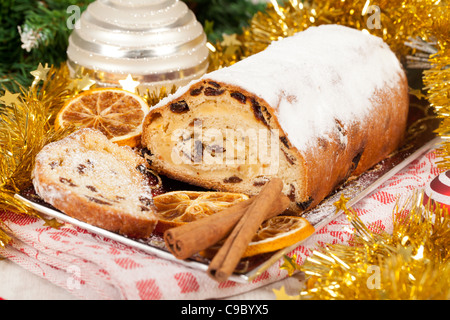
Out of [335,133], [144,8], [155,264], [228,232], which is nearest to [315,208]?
[335,133]

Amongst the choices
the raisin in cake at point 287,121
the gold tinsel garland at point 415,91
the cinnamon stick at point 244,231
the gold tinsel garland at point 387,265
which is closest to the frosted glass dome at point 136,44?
the gold tinsel garland at point 415,91

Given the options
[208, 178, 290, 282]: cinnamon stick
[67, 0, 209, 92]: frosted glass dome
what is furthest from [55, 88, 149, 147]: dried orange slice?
[208, 178, 290, 282]: cinnamon stick

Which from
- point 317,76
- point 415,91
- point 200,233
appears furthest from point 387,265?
point 415,91

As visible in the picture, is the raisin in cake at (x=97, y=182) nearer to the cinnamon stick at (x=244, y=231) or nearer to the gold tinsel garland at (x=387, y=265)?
the cinnamon stick at (x=244, y=231)

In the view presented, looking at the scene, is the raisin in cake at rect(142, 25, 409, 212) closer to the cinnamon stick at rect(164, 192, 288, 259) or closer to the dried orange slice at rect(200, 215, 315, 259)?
the dried orange slice at rect(200, 215, 315, 259)

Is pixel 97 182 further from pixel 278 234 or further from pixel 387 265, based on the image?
pixel 387 265
